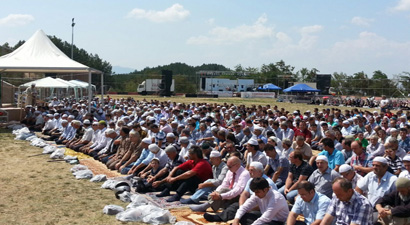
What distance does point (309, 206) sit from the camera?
185 inches

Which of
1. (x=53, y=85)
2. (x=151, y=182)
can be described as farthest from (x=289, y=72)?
(x=151, y=182)

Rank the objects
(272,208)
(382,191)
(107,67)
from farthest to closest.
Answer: (107,67), (382,191), (272,208)

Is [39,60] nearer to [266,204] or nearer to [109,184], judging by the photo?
[109,184]

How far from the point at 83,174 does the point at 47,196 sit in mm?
1499

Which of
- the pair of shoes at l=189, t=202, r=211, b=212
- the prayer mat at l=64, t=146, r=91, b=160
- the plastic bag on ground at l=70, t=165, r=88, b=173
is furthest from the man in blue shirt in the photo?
the prayer mat at l=64, t=146, r=91, b=160

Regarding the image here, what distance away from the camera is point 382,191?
534 cm

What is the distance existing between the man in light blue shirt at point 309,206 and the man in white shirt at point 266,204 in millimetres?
222

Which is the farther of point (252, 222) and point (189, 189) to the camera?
point (189, 189)

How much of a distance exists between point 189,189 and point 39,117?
1222cm

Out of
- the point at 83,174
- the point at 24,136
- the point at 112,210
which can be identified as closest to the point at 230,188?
the point at 112,210

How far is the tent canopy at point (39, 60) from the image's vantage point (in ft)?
61.4

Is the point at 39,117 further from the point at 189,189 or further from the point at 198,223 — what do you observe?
the point at 198,223

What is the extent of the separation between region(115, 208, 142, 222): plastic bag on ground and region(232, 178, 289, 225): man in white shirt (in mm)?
1513

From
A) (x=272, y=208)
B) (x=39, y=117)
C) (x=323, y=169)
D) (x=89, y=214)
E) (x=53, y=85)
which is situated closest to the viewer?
(x=272, y=208)
